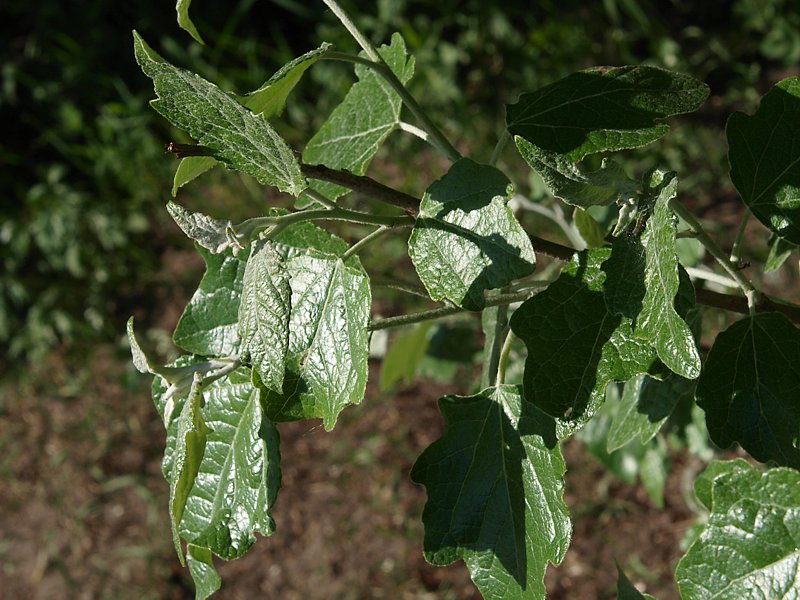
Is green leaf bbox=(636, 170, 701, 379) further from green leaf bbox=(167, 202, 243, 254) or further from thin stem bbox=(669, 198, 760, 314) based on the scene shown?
Result: green leaf bbox=(167, 202, 243, 254)

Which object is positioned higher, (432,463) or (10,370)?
(432,463)

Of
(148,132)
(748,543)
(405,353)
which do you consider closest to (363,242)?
(748,543)

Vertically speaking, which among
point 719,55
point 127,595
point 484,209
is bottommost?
point 127,595

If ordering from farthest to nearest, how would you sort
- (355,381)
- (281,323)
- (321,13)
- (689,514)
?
(321,13)
(689,514)
(355,381)
(281,323)

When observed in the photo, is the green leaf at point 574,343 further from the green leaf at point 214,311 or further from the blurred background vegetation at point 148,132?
the blurred background vegetation at point 148,132

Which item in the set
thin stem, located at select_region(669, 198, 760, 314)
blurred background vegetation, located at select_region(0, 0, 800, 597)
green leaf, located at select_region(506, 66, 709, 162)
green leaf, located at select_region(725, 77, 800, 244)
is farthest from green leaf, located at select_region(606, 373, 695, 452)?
blurred background vegetation, located at select_region(0, 0, 800, 597)

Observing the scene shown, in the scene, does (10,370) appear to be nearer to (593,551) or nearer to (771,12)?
(593,551)

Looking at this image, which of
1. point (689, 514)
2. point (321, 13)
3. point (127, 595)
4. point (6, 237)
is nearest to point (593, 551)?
point (689, 514)
